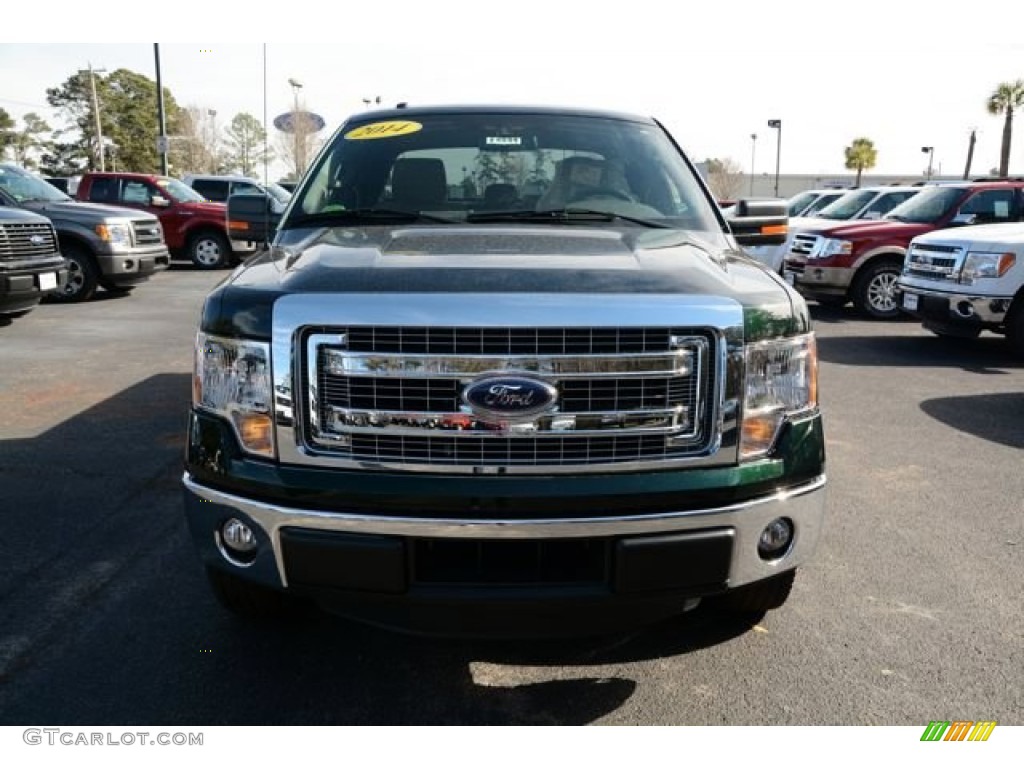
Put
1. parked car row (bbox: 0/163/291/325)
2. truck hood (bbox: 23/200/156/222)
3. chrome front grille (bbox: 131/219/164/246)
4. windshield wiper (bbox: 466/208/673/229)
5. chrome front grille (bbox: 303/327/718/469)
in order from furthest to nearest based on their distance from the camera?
1. chrome front grille (bbox: 131/219/164/246)
2. truck hood (bbox: 23/200/156/222)
3. parked car row (bbox: 0/163/291/325)
4. windshield wiper (bbox: 466/208/673/229)
5. chrome front grille (bbox: 303/327/718/469)

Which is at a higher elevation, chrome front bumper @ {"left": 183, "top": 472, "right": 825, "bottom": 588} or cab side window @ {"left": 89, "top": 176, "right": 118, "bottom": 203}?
cab side window @ {"left": 89, "top": 176, "right": 118, "bottom": 203}

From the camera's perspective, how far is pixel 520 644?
9.48 ft

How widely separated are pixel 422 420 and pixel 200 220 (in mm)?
15579

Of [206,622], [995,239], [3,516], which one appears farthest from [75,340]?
[995,239]

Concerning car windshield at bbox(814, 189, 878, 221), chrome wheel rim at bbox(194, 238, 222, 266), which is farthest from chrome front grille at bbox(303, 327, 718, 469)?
chrome wheel rim at bbox(194, 238, 222, 266)

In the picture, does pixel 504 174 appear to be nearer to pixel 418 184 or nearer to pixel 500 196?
pixel 500 196

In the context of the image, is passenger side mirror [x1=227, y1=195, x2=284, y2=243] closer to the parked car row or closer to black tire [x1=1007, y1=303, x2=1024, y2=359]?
the parked car row

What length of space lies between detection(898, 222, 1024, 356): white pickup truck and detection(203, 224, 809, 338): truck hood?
6270 mm

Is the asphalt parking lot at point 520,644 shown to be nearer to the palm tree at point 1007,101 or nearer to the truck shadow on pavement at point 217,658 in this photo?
the truck shadow on pavement at point 217,658

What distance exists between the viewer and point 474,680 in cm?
270

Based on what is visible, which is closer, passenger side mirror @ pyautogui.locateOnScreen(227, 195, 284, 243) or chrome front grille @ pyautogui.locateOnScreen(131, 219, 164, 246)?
passenger side mirror @ pyautogui.locateOnScreen(227, 195, 284, 243)

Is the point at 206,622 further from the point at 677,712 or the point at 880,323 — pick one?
the point at 880,323

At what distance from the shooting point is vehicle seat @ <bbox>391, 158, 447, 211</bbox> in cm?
344

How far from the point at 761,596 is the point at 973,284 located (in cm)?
655
